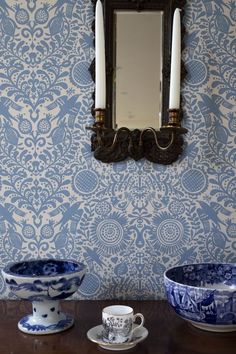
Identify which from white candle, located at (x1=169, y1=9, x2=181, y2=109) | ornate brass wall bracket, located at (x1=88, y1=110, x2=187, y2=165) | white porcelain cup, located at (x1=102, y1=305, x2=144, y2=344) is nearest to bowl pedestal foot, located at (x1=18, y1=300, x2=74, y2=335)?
white porcelain cup, located at (x1=102, y1=305, x2=144, y2=344)

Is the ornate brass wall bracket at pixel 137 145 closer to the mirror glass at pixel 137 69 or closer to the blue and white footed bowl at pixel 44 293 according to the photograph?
the mirror glass at pixel 137 69

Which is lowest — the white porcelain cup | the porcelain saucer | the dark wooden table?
the dark wooden table

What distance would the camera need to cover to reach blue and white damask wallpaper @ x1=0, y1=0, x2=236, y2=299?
3.61 ft

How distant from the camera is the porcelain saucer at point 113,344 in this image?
834mm

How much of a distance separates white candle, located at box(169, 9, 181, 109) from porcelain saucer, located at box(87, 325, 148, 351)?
49 centimetres

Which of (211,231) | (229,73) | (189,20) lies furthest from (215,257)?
(189,20)

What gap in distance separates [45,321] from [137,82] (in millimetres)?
584

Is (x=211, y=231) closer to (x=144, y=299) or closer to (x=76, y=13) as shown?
(x=144, y=299)

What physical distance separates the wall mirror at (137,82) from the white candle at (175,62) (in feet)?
0.17

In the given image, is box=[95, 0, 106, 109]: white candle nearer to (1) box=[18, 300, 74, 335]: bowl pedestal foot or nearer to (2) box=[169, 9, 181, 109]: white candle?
(2) box=[169, 9, 181, 109]: white candle

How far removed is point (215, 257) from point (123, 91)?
463mm

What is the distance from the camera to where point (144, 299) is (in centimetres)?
112

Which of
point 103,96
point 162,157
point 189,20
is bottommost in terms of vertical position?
point 162,157

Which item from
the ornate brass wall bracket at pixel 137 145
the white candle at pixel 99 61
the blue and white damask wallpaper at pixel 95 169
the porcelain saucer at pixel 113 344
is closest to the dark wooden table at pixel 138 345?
the porcelain saucer at pixel 113 344
